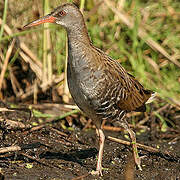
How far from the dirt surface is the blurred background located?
21 centimetres

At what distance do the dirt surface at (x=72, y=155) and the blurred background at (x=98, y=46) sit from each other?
21cm

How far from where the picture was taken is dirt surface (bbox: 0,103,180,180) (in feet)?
13.1

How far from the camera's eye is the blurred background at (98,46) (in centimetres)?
553

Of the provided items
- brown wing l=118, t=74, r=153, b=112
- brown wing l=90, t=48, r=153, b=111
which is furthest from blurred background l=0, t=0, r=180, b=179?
brown wing l=90, t=48, r=153, b=111

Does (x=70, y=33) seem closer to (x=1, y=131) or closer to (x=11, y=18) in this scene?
(x=1, y=131)

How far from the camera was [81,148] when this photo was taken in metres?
4.74

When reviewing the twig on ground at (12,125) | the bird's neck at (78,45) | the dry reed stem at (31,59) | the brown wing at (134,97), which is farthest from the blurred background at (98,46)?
the bird's neck at (78,45)

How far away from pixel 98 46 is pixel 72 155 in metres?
2.23

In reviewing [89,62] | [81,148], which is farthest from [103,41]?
[89,62]

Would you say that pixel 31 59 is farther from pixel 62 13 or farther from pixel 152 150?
pixel 152 150

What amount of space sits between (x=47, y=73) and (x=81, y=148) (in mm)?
1395

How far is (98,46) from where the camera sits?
20.5 ft

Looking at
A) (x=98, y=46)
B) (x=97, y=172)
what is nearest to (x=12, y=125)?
(x=97, y=172)

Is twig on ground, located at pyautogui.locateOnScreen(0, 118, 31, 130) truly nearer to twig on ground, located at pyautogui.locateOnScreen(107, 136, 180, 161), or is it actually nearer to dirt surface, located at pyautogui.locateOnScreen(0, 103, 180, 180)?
dirt surface, located at pyautogui.locateOnScreen(0, 103, 180, 180)
